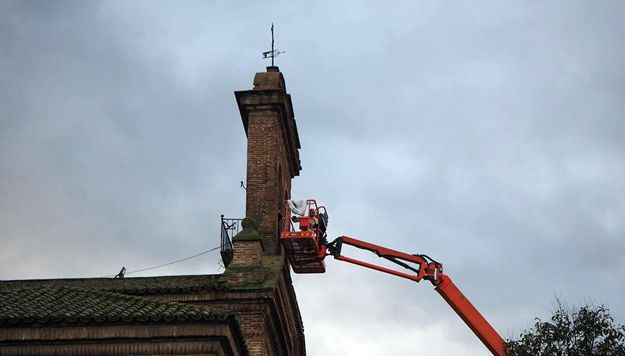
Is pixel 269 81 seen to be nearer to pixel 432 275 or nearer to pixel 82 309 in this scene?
pixel 432 275

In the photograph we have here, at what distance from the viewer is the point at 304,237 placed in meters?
32.1

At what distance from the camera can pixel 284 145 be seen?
34.2 metres

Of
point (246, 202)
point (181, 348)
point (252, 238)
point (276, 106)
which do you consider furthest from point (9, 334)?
point (276, 106)

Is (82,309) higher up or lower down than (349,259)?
lower down

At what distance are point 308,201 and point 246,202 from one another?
254 centimetres

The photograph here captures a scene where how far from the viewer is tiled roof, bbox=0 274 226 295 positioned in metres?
26.9

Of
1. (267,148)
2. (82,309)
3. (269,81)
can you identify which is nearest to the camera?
(82,309)

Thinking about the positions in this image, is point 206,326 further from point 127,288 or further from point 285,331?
point 285,331

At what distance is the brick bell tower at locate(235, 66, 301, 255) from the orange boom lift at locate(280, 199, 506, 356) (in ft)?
1.99

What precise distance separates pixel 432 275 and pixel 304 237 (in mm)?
4576

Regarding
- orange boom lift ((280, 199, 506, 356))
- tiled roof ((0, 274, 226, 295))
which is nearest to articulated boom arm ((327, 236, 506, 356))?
orange boom lift ((280, 199, 506, 356))

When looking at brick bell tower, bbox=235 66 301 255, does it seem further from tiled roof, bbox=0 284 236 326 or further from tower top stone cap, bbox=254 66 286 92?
tiled roof, bbox=0 284 236 326

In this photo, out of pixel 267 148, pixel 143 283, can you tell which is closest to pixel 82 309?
pixel 143 283

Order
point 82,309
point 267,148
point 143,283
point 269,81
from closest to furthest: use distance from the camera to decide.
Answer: point 82,309
point 143,283
point 267,148
point 269,81
